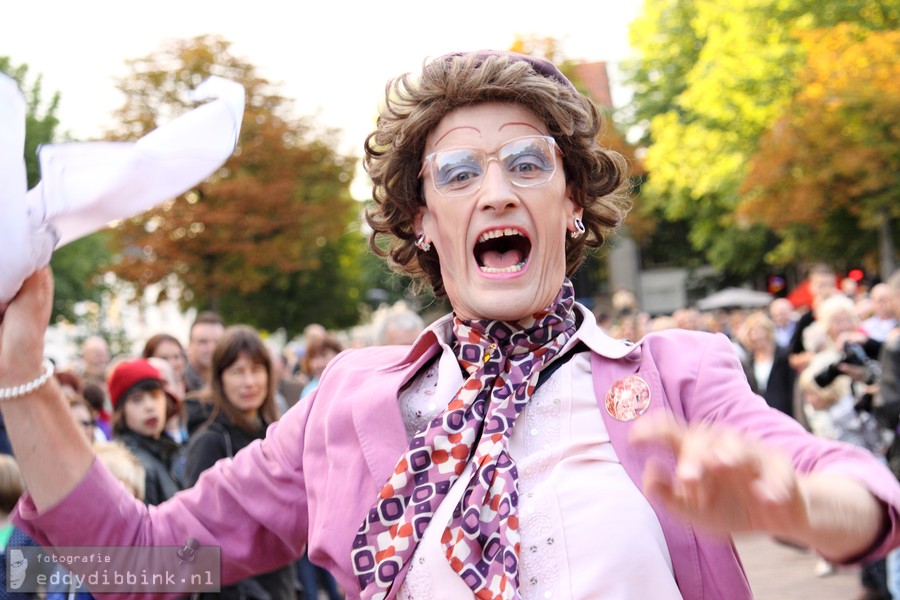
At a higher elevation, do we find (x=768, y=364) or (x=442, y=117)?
(x=442, y=117)

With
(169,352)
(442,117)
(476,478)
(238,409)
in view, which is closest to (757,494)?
(476,478)

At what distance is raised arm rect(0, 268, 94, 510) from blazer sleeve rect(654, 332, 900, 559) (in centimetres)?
113

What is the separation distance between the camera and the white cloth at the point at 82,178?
6.15 feet

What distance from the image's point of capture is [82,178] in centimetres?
198

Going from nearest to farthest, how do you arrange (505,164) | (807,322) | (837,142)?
(505,164)
(807,322)
(837,142)

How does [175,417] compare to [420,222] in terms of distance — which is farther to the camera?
[175,417]

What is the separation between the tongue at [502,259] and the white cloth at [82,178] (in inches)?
23.3

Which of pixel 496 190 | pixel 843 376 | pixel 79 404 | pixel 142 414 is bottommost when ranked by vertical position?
pixel 843 376

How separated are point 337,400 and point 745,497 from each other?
3.29ft

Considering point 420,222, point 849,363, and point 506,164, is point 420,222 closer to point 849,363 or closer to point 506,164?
point 506,164

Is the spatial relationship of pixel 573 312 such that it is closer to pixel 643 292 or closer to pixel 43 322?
pixel 43 322

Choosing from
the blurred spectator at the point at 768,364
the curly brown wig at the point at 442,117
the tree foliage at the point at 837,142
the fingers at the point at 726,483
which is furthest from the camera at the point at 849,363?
the tree foliage at the point at 837,142

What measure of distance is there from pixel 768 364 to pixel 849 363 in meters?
2.89

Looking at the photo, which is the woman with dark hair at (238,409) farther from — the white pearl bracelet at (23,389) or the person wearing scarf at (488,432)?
the white pearl bracelet at (23,389)
